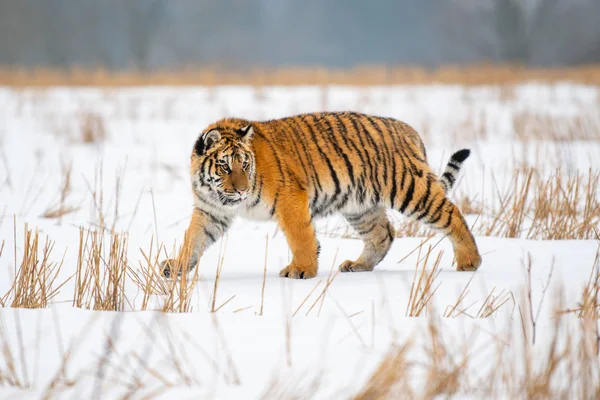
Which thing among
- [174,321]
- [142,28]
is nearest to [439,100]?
[174,321]

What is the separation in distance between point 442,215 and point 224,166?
1.28m

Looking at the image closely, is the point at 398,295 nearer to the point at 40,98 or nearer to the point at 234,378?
the point at 234,378

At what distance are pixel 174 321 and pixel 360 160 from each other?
1.94 meters

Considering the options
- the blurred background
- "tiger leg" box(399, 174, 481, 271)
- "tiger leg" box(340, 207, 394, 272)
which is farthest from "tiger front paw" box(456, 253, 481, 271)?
the blurred background

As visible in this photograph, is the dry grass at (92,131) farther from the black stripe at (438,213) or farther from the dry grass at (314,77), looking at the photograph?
the black stripe at (438,213)

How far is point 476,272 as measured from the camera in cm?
422

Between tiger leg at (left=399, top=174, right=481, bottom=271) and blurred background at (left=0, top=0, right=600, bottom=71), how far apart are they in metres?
12.4

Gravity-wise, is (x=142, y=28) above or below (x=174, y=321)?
above

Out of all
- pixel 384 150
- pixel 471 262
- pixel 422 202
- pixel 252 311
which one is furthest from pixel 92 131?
pixel 252 311

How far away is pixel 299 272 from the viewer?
4160 millimetres

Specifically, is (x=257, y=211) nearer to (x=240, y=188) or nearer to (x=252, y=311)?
(x=240, y=188)

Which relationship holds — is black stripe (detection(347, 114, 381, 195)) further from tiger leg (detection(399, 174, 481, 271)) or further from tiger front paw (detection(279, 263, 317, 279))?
tiger front paw (detection(279, 263, 317, 279))

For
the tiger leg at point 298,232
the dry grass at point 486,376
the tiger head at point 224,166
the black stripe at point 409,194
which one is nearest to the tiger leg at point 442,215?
the black stripe at point 409,194

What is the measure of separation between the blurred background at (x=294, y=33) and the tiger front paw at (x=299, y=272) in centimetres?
1255
